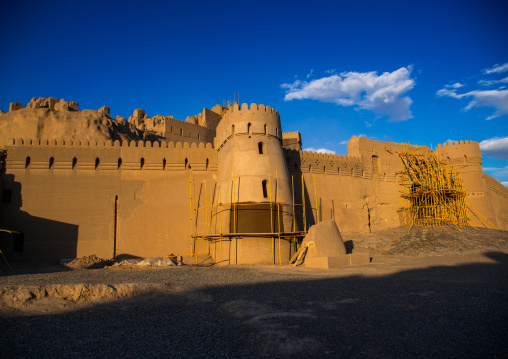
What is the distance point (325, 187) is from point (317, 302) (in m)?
14.1

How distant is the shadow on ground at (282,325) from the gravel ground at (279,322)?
0.05 feet

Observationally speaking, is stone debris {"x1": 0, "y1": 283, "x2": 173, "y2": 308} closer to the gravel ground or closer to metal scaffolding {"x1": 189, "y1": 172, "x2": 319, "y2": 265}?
the gravel ground

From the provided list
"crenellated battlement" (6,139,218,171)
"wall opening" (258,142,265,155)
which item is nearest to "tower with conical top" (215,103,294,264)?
"wall opening" (258,142,265,155)

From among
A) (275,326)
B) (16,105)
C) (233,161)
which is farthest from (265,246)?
(16,105)

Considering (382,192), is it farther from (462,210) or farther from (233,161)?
(233,161)

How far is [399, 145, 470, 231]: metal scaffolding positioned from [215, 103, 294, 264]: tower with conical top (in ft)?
31.8

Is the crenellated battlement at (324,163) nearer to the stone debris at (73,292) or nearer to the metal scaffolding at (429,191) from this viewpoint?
the metal scaffolding at (429,191)

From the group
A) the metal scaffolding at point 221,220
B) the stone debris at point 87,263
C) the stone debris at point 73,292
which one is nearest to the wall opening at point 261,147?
the metal scaffolding at point 221,220

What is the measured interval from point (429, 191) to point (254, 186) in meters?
11.9

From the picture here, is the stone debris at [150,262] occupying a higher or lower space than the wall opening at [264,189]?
lower

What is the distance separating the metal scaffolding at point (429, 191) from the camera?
2052 centimetres

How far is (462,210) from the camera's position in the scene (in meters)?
A: 20.8

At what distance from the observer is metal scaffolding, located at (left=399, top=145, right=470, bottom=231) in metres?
20.5

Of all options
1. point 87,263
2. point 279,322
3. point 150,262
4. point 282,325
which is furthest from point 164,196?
point 282,325
